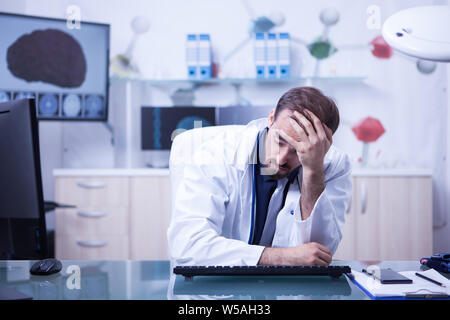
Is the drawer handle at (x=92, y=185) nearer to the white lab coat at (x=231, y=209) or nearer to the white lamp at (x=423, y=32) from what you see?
the white lab coat at (x=231, y=209)

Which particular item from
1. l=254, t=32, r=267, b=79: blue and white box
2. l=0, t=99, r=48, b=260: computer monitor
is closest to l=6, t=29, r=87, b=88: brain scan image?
l=254, t=32, r=267, b=79: blue and white box

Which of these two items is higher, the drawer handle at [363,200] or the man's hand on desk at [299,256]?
the man's hand on desk at [299,256]

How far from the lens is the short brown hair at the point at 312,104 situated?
1248mm

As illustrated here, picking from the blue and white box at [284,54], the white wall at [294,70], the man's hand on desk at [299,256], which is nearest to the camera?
the man's hand on desk at [299,256]

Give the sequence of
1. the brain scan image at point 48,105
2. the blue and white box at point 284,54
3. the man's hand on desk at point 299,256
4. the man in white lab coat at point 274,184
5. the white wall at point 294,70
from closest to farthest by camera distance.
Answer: the man's hand on desk at point 299,256, the man in white lab coat at point 274,184, the brain scan image at point 48,105, the blue and white box at point 284,54, the white wall at point 294,70

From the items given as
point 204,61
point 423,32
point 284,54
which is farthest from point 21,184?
point 284,54

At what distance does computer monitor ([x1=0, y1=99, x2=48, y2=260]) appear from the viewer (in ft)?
2.69

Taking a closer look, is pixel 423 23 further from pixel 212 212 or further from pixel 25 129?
pixel 25 129

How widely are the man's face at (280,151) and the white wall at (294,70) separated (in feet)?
6.34

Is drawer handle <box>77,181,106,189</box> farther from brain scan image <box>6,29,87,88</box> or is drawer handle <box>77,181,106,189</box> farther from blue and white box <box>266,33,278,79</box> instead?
blue and white box <box>266,33,278,79</box>

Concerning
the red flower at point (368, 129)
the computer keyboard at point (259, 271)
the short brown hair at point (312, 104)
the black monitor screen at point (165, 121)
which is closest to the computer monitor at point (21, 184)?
the computer keyboard at point (259, 271)

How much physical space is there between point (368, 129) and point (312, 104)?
6.92 feet

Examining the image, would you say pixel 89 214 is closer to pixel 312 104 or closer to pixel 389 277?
pixel 312 104

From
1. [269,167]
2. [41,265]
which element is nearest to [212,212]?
[269,167]
